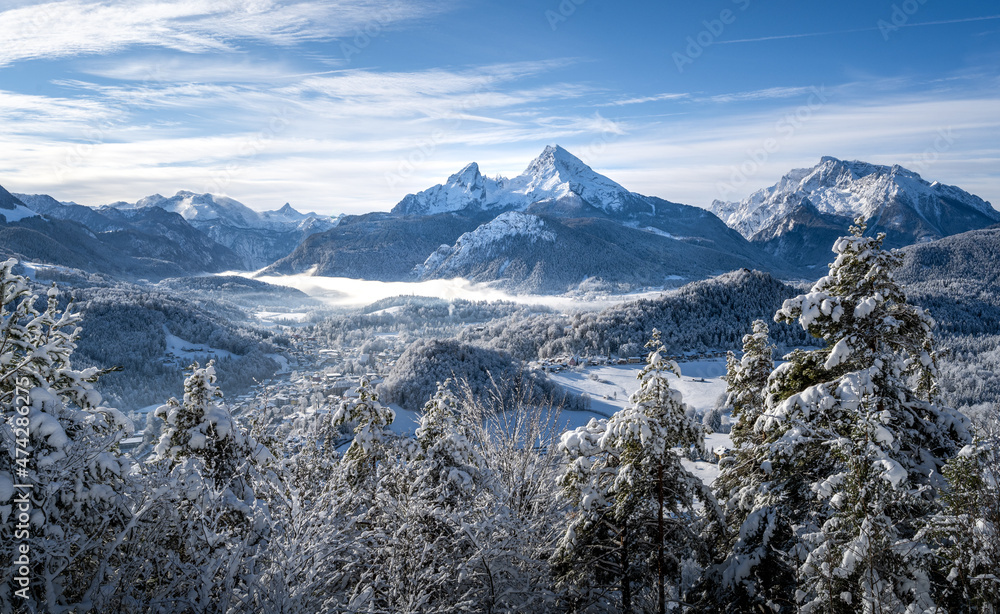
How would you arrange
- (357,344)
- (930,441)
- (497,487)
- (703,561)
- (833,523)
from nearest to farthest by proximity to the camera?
(833,523), (930,441), (703,561), (497,487), (357,344)

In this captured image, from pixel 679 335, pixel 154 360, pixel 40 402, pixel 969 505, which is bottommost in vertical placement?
pixel 154 360

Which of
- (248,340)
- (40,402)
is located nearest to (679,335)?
(248,340)

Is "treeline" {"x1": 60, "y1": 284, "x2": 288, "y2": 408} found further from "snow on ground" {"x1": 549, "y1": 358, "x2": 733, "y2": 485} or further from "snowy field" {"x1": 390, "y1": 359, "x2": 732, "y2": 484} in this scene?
"snow on ground" {"x1": 549, "y1": 358, "x2": 733, "y2": 485}

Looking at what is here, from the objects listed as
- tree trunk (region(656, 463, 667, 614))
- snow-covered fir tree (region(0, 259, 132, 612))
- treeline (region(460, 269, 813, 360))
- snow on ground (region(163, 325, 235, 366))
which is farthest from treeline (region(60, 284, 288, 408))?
tree trunk (region(656, 463, 667, 614))

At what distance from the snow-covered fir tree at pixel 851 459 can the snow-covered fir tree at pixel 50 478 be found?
9.76m

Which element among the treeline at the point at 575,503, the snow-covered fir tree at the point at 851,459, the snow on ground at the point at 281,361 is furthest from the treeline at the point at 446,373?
the snow-covered fir tree at the point at 851,459

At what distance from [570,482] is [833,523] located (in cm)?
475

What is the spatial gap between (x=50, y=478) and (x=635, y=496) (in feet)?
30.0

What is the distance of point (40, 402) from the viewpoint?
6.30 metres

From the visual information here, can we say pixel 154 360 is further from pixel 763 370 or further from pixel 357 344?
pixel 763 370

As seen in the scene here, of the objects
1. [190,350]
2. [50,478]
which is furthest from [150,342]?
[50,478]

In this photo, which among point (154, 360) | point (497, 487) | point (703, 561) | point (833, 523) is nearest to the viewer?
point (833, 523)

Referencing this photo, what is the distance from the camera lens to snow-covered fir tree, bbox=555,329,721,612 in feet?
29.7

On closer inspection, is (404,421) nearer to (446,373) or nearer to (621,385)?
(446,373)
